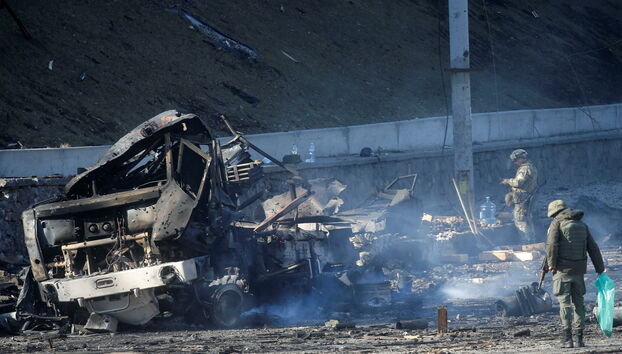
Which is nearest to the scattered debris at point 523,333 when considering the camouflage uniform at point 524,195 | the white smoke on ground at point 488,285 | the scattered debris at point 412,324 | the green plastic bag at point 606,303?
the green plastic bag at point 606,303

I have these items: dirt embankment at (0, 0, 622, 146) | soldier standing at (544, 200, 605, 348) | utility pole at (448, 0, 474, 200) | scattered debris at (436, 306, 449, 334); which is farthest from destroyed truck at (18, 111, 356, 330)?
dirt embankment at (0, 0, 622, 146)

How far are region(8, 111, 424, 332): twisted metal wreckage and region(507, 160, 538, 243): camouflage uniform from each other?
25.4 feet

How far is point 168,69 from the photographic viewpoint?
33.1 meters

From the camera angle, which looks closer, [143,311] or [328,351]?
[328,351]

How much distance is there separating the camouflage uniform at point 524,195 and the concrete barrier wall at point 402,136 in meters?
6.65

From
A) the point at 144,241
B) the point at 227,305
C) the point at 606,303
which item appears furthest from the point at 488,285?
the point at 144,241

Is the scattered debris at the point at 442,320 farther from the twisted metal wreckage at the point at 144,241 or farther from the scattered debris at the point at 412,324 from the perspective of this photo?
the twisted metal wreckage at the point at 144,241

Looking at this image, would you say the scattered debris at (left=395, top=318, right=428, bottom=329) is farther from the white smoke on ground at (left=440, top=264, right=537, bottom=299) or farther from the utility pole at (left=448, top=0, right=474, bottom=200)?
the utility pole at (left=448, top=0, right=474, bottom=200)

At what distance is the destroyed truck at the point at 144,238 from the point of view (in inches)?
543

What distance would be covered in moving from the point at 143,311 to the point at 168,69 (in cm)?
2005

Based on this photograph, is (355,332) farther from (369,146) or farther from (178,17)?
(178,17)

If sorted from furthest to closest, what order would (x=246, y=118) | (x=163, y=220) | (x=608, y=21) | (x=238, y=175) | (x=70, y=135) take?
(x=608, y=21)
(x=246, y=118)
(x=70, y=135)
(x=238, y=175)
(x=163, y=220)

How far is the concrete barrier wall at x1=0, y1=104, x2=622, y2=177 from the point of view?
2123 cm

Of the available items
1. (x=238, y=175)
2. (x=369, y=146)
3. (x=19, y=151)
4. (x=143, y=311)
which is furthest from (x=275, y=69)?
(x=143, y=311)
